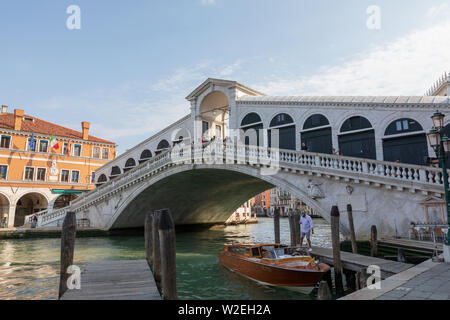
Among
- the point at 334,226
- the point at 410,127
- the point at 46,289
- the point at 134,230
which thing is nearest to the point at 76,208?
the point at 134,230

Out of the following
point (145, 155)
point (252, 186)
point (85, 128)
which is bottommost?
point (252, 186)

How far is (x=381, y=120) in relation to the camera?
13617 mm

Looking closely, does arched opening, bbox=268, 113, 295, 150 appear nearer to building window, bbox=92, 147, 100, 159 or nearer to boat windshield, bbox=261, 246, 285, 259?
boat windshield, bbox=261, 246, 285, 259

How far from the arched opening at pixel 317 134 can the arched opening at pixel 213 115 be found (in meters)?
7.70

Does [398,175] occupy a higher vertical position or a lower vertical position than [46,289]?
higher

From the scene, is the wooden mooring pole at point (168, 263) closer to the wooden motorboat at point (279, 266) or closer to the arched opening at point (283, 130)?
the wooden motorboat at point (279, 266)

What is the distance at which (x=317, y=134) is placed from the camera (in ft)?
51.9

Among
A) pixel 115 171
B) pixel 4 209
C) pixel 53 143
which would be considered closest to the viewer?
pixel 4 209

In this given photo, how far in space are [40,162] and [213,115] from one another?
53.5 feet

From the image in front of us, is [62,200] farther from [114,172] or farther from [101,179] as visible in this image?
[114,172]

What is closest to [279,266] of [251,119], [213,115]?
[251,119]
